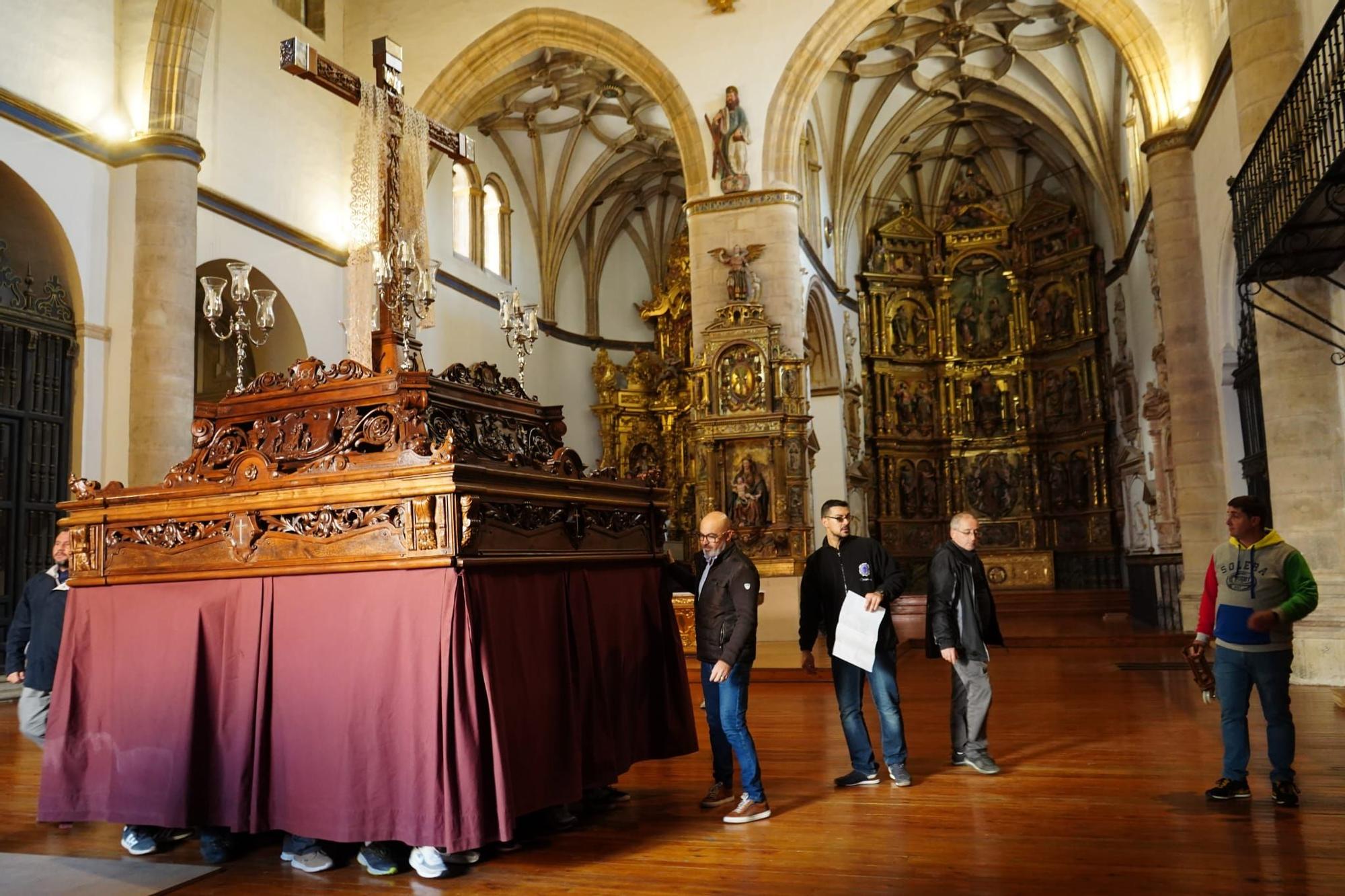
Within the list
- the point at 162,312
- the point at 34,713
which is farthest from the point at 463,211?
the point at 34,713

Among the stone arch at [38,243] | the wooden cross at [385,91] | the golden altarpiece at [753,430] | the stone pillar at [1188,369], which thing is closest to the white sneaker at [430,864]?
the wooden cross at [385,91]

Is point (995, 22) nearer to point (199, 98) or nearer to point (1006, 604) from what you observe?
point (1006, 604)

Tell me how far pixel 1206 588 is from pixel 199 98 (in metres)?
12.2

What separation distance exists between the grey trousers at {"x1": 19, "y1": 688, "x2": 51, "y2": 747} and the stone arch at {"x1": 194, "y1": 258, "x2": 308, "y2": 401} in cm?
992

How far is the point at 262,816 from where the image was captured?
420 cm

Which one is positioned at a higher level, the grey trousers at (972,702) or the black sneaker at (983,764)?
the grey trousers at (972,702)

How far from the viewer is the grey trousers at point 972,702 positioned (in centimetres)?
578

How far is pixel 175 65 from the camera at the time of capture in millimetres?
12188

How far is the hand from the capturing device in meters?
4.69

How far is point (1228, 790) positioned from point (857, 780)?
170cm

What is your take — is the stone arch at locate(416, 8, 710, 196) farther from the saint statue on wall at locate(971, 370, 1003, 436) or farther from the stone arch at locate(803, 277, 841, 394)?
the saint statue on wall at locate(971, 370, 1003, 436)

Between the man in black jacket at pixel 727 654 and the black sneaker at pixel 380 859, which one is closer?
the black sneaker at pixel 380 859

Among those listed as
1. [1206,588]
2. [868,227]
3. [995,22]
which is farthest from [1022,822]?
[868,227]

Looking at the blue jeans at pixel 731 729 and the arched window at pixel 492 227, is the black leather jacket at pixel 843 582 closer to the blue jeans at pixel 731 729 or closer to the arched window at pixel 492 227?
the blue jeans at pixel 731 729
